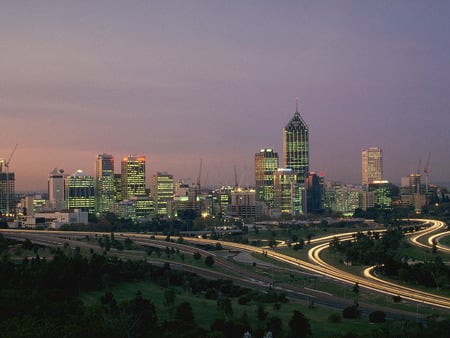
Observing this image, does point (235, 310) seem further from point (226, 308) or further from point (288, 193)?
point (288, 193)

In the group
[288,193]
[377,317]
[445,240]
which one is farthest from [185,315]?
[288,193]

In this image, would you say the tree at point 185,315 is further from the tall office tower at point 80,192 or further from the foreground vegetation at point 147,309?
the tall office tower at point 80,192

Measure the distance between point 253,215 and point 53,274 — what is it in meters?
129

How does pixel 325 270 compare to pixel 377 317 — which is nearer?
pixel 377 317

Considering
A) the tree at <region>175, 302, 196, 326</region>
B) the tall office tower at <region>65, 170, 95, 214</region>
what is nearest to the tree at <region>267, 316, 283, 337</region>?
the tree at <region>175, 302, 196, 326</region>

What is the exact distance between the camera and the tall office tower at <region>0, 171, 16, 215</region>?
187113 mm

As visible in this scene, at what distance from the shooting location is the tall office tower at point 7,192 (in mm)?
187113

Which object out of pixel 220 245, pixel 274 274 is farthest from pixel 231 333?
pixel 220 245

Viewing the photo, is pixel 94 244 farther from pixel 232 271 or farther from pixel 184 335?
pixel 184 335

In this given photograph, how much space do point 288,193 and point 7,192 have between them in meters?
82.6

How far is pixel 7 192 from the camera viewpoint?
7544 inches

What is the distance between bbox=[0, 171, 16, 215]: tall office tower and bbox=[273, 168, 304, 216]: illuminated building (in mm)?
77004

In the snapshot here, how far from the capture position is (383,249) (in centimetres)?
7075

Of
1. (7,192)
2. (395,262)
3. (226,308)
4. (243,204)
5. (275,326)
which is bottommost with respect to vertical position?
(275,326)
